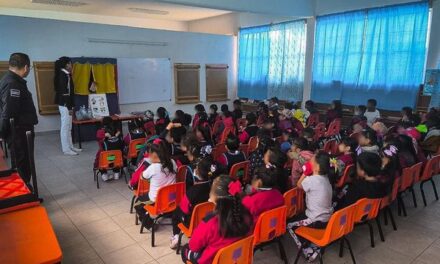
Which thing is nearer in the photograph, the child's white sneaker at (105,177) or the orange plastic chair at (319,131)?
the child's white sneaker at (105,177)

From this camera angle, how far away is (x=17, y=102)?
120 inches

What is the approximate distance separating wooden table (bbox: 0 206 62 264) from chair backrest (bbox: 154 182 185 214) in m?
1.06

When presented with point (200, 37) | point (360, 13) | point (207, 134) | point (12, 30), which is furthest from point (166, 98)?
point (360, 13)

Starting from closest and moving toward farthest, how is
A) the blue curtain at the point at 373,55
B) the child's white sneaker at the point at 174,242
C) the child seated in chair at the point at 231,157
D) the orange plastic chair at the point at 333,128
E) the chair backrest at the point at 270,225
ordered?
1. the chair backrest at the point at 270,225
2. the child's white sneaker at the point at 174,242
3. the child seated in chair at the point at 231,157
4. the orange plastic chair at the point at 333,128
5. the blue curtain at the point at 373,55

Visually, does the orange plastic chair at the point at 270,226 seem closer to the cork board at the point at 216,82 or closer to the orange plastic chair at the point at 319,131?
the orange plastic chair at the point at 319,131

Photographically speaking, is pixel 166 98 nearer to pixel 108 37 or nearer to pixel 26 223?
pixel 108 37

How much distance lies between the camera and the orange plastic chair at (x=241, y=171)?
3.12 meters

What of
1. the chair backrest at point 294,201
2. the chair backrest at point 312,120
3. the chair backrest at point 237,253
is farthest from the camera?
the chair backrest at point 312,120

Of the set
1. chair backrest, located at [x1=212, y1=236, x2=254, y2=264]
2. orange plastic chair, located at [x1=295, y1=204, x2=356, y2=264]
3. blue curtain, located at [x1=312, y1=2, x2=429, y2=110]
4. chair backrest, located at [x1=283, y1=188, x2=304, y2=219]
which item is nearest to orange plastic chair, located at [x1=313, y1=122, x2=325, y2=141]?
blue curtain, located at [x1=312, y1=2, x2=429, y2=110]

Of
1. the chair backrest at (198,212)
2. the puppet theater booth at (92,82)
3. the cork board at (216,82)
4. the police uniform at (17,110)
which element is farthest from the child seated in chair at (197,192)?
the cork board at (216,82)

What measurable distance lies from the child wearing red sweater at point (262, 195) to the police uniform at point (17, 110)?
220 centimetres

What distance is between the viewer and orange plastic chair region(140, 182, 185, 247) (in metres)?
2.55

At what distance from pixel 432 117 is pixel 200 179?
4.09m

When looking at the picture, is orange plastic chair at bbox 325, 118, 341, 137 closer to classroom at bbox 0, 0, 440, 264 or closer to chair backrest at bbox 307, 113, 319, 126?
classroom at bbox 0, 0, 440, 264
